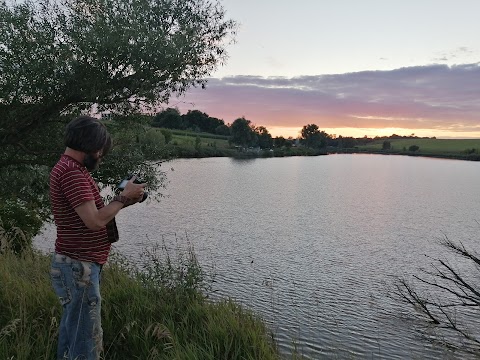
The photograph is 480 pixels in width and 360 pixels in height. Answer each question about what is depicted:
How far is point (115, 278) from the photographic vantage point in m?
6.27

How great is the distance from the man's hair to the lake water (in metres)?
3.98

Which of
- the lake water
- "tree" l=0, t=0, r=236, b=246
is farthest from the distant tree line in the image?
"tree" l=0, t=0, r=236, b=246

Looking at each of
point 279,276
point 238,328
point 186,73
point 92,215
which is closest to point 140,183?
point 92,215

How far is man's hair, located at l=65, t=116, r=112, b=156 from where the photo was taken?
3.07 meters

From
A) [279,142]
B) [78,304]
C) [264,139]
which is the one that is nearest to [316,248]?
[78,304]

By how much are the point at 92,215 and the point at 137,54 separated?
6785mm

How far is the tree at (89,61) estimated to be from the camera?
874cm

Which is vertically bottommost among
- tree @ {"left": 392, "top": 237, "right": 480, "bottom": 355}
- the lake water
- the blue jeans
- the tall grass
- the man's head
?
the lake water

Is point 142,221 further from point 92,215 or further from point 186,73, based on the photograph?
point 92,215

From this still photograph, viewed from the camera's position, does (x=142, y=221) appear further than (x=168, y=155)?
Yes

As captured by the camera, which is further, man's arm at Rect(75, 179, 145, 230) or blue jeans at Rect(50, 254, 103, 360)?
blue jeans at Rect(50, 254, 103, 360)

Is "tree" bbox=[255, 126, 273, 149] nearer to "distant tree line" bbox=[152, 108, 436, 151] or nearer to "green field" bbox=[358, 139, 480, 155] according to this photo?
"distant tree line" bbox=[152, 108, 436, 151]

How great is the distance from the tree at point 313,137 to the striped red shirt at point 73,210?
562 ft

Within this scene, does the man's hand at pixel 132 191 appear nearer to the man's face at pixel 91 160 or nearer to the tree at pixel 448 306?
the man's face at pixel 91 160
